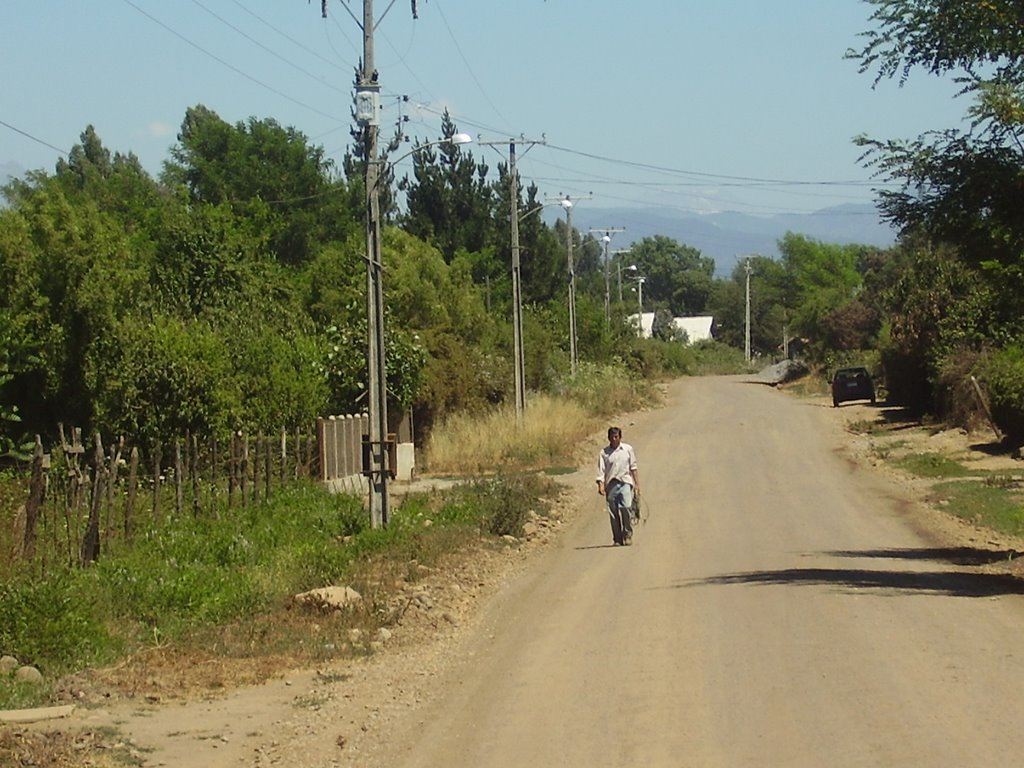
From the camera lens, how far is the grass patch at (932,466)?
3484 cm

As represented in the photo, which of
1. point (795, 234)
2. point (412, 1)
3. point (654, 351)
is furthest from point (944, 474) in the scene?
point (795, 234)

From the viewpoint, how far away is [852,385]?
208ft

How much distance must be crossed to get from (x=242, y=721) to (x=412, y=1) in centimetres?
1741

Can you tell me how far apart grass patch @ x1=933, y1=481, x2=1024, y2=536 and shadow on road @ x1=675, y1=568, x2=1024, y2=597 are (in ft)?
20.0

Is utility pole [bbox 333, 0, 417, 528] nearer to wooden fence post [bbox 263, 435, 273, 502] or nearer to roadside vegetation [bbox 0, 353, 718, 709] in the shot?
roadside vegetation [bbox 0, 353, 718, 709]

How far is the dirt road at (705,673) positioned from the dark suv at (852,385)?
4198cm

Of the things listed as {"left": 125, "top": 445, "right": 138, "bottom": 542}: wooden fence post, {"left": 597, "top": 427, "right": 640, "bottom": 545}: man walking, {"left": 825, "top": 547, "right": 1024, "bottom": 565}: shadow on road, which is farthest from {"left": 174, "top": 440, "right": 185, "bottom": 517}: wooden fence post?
{"left": 825, "top": 547, "right": 1024, "bottom": 565}: shadow on road

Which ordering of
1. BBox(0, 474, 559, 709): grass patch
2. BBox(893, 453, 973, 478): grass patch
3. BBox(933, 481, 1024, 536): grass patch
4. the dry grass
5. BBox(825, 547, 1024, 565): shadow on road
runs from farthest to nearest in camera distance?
the dry grass < BBox(893, 453, 973, 478): grass patch < BBox(933, 481, 1024, 536): grass patch < BBox(825, 547, 1024, 565): shadow on road < BBox(0, 474, 559, 709): grass patch

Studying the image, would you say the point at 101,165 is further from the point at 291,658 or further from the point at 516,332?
the point at 291,658

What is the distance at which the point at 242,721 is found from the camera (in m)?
10.9

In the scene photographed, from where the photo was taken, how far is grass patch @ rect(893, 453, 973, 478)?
34844mm

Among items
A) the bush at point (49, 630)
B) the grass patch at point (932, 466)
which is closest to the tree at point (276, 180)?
the grass patch at point (932, 466)

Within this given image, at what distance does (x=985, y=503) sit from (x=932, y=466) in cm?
855

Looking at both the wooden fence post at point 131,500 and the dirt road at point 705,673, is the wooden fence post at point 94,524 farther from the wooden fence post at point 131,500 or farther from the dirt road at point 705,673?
the dirt road at point 705,673
